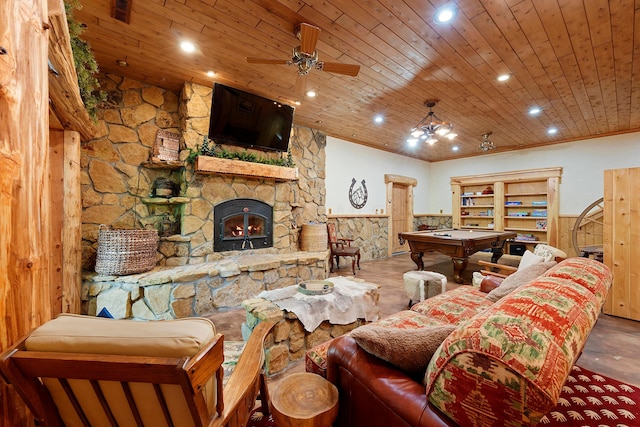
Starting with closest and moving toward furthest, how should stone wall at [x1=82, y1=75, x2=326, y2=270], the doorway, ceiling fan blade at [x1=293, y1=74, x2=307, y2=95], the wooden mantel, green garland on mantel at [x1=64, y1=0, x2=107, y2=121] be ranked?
green garland on mantel at [x1=64, y1=0, x2=107, y2=121], ceiling fan blade at [x1=293, y1=74, x2=307, y2=95], stone wall at [x1=82, y1=75, x2=326, y2=270], the wooden mantel, the doorway

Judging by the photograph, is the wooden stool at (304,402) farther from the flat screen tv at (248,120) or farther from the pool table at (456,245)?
the pool table at (456,245)

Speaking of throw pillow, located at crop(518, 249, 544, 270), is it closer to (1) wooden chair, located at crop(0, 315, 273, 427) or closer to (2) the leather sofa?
(2) the leather sofa

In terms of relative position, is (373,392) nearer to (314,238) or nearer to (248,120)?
(314,238)

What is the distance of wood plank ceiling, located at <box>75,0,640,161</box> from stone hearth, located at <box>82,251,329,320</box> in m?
2.28

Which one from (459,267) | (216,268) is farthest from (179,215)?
(459,267)

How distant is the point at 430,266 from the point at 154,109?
17.8 feet

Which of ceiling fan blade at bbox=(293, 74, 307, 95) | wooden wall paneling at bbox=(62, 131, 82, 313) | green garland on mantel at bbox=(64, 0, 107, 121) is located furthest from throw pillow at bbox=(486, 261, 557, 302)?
wooden wall paneling at bbox=(62, 131, 82, 313)

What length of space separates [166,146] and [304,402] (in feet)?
11.2

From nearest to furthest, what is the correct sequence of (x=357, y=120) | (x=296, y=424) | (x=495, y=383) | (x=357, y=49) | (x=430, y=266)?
(x=495, y=383) → (x=296, y=424) → (x=357, y=49) → (x=357, y=120) → (x=430, y=266)

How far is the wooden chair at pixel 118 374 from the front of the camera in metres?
0.66

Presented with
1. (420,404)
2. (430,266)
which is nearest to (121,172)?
(420,404)

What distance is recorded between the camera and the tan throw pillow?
972 mm

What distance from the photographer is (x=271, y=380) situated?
1827 millimetres

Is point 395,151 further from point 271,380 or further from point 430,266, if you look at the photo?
point 271,380
